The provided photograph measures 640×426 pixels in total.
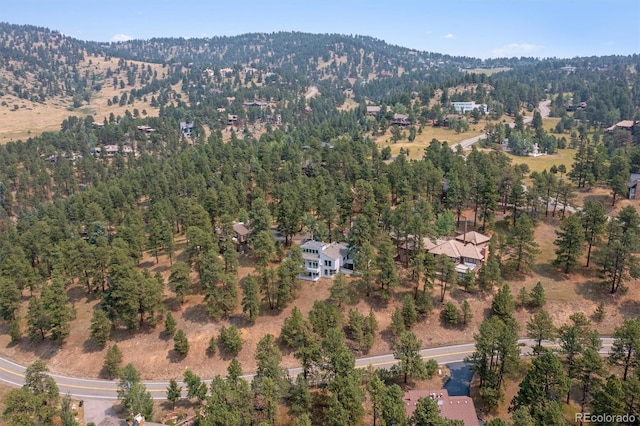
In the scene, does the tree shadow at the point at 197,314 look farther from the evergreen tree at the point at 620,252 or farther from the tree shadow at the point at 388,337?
the evergreen tree at the point at 620,252

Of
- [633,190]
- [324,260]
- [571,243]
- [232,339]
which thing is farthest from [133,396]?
[633,190]

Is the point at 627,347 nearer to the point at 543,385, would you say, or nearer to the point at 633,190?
the point at 543,385

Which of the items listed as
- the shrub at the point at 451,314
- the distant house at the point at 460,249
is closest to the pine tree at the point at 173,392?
the shrub at the point at 451,314

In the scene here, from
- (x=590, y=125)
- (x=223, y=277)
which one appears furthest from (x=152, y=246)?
(x=590, y=125)

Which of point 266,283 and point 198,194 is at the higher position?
point 198,194

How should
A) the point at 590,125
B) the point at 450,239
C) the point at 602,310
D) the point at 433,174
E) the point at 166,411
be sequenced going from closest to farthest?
the point at 166,411 < the point at 602,310 < the point at 450,239 < the point at 433,174 < the point at 590,125

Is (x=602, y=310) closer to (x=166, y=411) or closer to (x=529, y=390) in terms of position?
(x=529, y=390)
